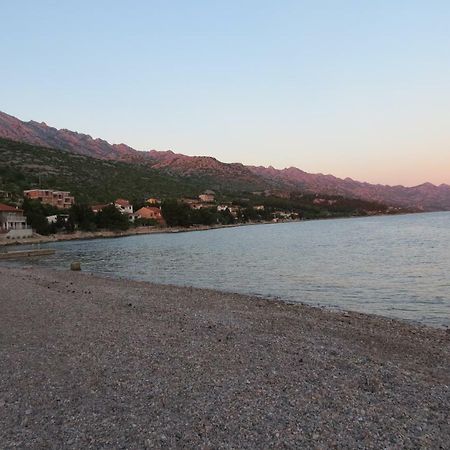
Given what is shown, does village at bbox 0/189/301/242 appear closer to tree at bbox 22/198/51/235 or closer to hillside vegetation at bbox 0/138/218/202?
tree at bbox 22/198/51/235

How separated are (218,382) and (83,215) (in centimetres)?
9308

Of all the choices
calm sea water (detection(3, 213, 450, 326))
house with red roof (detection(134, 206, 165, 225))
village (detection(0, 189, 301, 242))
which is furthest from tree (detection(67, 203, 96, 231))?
calm sea water (detection(3, 213, 450, 326))

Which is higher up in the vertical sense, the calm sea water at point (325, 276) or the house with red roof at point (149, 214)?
the house with red roof at point (149, 214)

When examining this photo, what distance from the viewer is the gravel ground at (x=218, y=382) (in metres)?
6.22

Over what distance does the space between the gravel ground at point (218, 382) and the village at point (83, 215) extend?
7019cm

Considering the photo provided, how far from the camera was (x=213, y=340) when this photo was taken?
1166cm

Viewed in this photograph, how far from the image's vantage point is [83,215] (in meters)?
96.3

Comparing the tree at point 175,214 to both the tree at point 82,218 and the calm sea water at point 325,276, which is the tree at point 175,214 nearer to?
the tree at point 82,218

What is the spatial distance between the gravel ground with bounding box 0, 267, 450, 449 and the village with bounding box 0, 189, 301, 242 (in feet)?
230

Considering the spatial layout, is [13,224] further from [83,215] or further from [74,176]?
[74,176]

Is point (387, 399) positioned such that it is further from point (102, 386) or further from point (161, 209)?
point (161, 209)

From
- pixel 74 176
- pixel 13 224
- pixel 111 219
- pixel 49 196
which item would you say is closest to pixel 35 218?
pixel 13 224

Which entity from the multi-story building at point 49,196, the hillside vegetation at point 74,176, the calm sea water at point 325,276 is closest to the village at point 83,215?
the multi-story building at point 49,196

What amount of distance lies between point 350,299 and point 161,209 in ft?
373
